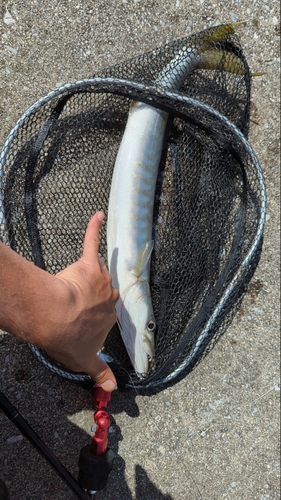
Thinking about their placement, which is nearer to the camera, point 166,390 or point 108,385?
point 108,385

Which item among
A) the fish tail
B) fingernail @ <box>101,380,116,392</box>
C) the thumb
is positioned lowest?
fingernail @ <box>101,380,116,392</box>

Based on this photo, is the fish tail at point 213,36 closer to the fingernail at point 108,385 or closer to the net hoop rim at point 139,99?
the net hoop rim at point 139,99

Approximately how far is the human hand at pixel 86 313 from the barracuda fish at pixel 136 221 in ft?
1.08

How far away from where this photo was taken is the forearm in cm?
144

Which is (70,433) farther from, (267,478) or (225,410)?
(267,478)

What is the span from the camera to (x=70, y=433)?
229 cm

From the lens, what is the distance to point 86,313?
1.61 m

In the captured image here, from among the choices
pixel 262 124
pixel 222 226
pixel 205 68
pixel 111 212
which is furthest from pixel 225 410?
pixel 205 68

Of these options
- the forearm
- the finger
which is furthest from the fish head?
the forearm

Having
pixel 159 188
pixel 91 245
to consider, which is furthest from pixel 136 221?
pixel 91 245

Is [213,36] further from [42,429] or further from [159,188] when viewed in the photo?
[42,429]

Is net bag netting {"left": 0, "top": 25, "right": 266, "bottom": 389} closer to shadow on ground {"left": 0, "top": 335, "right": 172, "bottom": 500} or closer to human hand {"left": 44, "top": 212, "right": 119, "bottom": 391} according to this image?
Answer: shadow on ground {"left": 0, "top": 335, "right": 172, "bottom": 500}

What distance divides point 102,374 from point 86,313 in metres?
0.38

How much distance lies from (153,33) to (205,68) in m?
0.39
